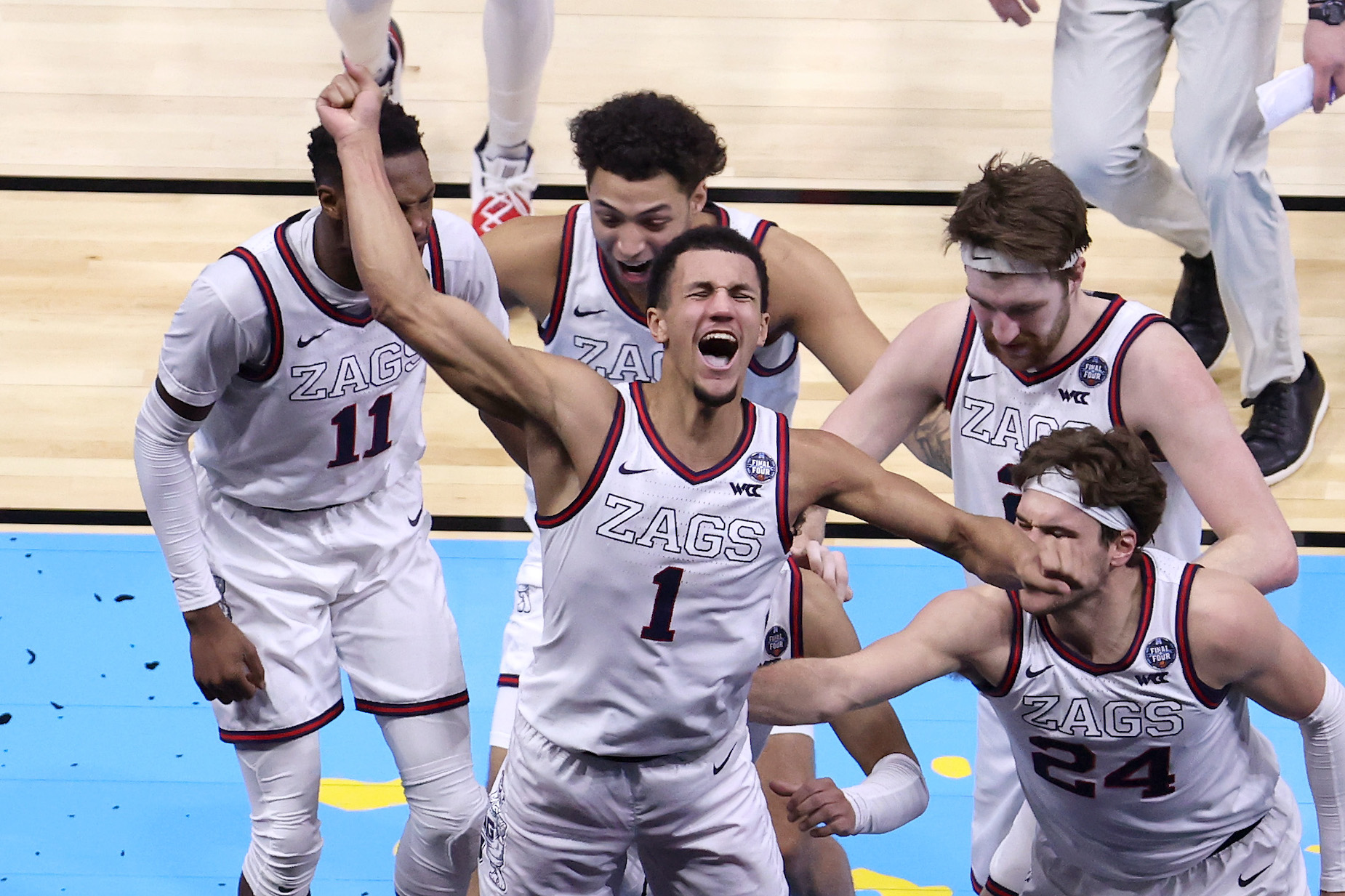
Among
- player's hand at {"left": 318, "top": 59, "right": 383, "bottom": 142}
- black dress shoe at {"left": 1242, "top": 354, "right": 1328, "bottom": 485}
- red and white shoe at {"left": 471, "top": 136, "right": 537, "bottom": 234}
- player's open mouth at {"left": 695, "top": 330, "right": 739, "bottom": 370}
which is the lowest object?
black dress shoe at {"left": 1242, "top": 354, "right": 1328, "bottom": 485}

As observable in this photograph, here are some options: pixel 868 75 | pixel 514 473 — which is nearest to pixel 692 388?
pixel 514 473

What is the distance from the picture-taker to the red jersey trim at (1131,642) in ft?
9.99

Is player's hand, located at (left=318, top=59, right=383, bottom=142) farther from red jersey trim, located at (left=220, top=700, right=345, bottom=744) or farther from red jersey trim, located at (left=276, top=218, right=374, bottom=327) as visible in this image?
red jersey trim, located at (left=220, top=700, right=345, bottom=744)

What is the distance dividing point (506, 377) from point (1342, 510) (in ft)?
13.2

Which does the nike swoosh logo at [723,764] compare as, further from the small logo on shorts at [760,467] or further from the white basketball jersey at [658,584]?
the small logo on shorts at [760,467]

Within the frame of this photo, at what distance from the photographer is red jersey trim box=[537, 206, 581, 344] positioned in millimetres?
3846

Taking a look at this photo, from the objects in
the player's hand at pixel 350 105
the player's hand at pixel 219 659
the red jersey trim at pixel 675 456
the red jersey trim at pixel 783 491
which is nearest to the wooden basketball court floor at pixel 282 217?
the player's hand at pixel 219 659

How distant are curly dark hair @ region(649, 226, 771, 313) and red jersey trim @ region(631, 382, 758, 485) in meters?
0.19

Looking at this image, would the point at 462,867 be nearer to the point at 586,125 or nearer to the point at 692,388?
the point at 692,388

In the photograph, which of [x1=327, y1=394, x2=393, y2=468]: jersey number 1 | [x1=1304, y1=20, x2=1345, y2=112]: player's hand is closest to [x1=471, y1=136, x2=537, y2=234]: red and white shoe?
[x1=327, y1=394, x2=393, y2=468]: jersey number 1

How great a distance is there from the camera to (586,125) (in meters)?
3.67

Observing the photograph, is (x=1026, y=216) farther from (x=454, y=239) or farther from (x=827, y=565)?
(x=454, y=239)

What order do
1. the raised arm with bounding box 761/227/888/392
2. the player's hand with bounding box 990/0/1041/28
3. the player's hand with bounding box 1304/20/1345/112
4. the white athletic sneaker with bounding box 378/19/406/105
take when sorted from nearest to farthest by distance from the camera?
the raised arm with bounding box 761/227/888/392, the player's hand with bounding box 1304/20/1345/112, the player's hand with bounding box 990/0/1041/28, the white athletic sneaker with bounding box 378/19/406/105

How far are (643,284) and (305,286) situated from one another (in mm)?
816
